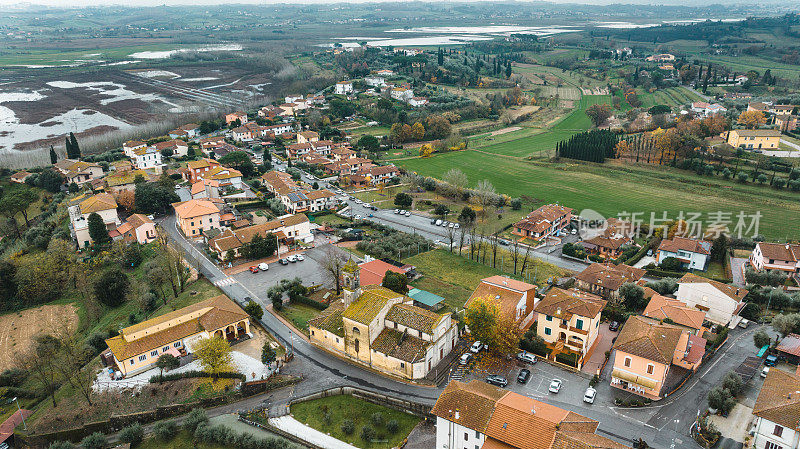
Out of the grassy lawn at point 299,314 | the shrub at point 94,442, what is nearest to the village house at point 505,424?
the grassy lawn at point 299,314

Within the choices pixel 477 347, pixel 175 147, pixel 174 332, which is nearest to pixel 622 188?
pixel 477 347

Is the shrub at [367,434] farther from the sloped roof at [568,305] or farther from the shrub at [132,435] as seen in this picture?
the sloped roof at [568,305]

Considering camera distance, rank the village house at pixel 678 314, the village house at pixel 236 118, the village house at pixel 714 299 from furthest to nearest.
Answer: the village house at pixel 236 118, the village house at pixel 714 299, the village house at pixel 678 314

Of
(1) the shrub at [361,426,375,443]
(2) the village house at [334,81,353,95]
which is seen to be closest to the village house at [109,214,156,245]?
(1) the shrub at [361,426,375,443]

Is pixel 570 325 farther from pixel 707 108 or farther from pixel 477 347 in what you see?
pixel 707 108

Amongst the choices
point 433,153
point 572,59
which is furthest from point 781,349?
point 572,59

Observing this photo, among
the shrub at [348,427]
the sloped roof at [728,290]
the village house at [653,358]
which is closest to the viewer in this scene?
the shrub at [348,427]

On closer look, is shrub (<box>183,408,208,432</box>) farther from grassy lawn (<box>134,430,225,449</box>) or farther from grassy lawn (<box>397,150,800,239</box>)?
grassy lawn (<box>397,150,800,239</box>)

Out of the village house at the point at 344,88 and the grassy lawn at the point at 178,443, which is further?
the village house at the point at 344,88
